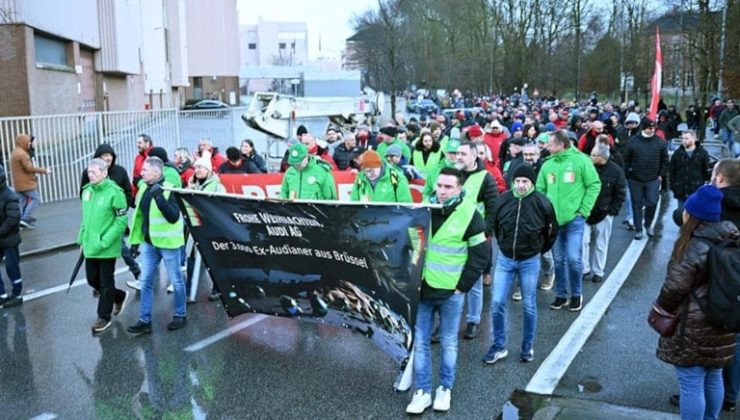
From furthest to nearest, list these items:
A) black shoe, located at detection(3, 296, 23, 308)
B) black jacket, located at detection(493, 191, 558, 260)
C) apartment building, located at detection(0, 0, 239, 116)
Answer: apartment building, located at detection(0, 0, 239, 116)
black shoe, located at detection(3, 296, 23, 308)
black jacket, located at detection(493, 191, 558, 260)

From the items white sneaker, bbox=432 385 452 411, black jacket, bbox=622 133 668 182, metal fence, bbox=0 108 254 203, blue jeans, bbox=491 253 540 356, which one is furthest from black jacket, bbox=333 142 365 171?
white sneaker, bbox=432 385 452 411

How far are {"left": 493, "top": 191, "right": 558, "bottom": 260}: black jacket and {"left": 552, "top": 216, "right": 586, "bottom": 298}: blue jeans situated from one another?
163 cm

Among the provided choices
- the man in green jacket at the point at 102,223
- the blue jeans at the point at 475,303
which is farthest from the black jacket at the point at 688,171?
the man in green jacket at the point at 102,223

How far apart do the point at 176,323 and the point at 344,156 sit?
6.29 m

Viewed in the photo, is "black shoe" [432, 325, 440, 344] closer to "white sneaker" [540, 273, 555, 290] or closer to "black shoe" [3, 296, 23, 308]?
"white sneaker" [540, 273, 555, 290]

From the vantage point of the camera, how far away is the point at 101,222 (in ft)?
23.1

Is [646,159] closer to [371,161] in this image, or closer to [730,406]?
[371,161]

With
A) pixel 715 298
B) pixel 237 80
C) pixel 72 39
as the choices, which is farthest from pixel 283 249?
pixel 237 80

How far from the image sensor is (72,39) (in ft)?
96.0

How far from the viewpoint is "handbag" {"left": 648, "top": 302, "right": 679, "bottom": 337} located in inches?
170

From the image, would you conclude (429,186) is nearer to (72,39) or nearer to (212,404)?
(212,404)

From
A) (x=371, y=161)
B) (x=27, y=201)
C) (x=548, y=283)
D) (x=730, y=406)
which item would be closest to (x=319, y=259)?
(x=371, y=161)

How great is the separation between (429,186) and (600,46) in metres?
44.5

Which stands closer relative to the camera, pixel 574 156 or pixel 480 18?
pixel 574 156
